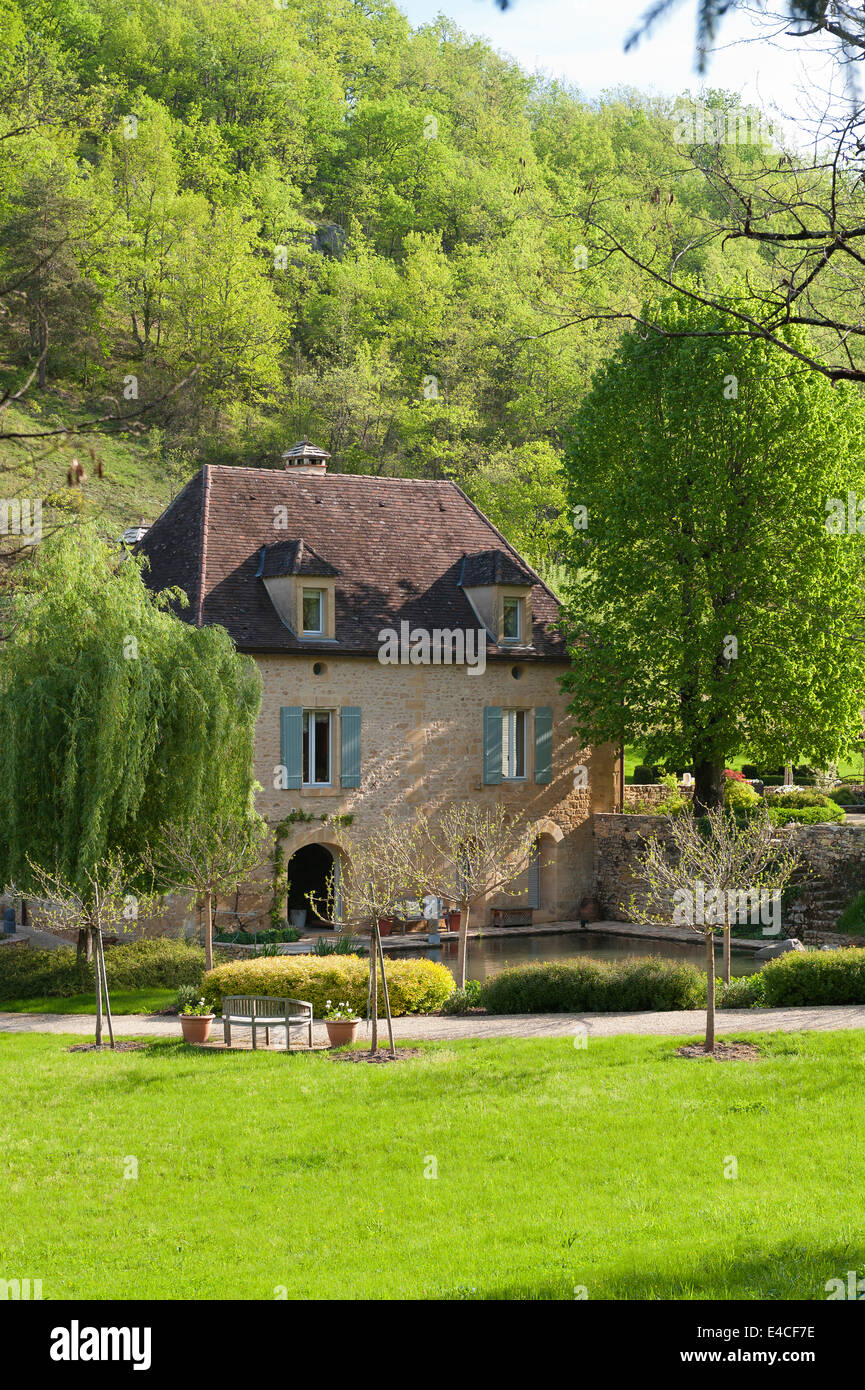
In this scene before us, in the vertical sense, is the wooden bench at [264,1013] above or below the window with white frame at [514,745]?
below

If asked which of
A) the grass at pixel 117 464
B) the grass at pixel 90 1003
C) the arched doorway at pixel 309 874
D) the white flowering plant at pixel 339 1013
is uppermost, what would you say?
the grass at pixel 117 464

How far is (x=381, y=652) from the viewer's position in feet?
95.2

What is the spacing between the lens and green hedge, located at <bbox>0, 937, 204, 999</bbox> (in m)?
21.5

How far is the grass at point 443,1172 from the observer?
838 cm

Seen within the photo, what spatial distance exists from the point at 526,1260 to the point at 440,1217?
1.33 m

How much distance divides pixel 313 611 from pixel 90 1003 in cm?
1075

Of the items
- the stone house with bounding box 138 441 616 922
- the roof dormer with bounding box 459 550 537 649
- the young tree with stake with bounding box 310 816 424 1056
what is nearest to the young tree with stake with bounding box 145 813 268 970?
the young tree with stake with bounding box 310 816 424 1056

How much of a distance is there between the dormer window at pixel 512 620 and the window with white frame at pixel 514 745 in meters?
1.77

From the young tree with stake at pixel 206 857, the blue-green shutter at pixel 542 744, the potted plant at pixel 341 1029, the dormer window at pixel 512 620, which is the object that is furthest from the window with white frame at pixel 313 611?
the potted plant at pixel 341 1029

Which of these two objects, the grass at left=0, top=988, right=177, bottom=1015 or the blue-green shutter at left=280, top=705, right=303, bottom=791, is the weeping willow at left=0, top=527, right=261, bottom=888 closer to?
the grass at left=0, top=988, right=177, bottom=1015

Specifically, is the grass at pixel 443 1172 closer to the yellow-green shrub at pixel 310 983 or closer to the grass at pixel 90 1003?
the yellow-green shrub at pixel 310 983

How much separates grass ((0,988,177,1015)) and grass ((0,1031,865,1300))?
4500mm

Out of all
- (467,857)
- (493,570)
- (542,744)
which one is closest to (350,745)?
(542,744)

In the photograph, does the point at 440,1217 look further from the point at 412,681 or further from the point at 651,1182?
the point at 412,681
